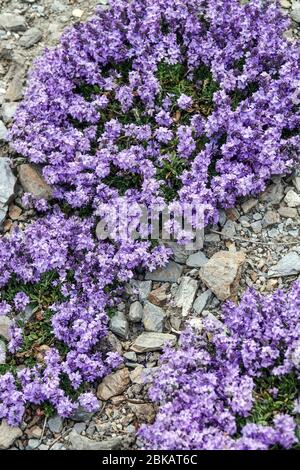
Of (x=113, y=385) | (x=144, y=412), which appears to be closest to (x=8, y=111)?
(x=113, y=385)

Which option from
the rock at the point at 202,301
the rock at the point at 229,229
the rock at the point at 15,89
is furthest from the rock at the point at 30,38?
the rock at the point at 202,301

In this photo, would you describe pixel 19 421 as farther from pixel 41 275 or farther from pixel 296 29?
pixel 296 29

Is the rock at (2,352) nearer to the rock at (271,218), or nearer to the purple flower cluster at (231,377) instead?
the purple flower cluster at (231,377)

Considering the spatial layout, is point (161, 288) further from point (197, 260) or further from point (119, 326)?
point (119, 326)

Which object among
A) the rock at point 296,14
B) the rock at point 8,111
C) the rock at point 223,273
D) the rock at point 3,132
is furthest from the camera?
the rock at point 296,14

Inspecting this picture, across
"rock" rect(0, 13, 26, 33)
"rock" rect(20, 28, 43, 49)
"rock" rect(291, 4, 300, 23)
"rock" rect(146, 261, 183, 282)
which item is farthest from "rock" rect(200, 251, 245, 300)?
"rock" rect(0, 13, 26, 33)

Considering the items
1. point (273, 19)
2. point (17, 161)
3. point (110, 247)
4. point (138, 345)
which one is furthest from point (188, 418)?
point (273, 19)

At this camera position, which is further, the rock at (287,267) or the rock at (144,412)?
the rock at (287,267)

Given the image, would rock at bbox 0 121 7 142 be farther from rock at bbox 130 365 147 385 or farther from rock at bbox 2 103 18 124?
rock at bbox 130 365 147 385
